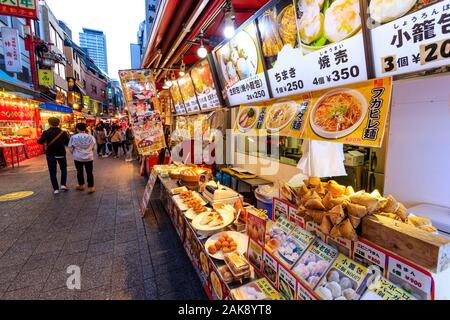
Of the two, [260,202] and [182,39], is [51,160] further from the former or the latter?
[260,202]

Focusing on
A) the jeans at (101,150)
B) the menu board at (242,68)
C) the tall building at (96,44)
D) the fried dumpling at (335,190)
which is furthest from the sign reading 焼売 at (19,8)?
the tall building at (96,44)

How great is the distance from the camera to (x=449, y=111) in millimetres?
2688

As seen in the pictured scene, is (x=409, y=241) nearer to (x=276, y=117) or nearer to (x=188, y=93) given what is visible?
(x=276, y=117)

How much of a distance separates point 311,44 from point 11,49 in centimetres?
1793

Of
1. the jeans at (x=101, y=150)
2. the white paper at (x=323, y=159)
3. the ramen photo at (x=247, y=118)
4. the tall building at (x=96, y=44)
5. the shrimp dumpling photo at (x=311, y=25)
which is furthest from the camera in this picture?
the tall building at (x=96, y=44)

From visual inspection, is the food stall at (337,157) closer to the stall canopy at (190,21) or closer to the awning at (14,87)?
the stall canopy at (190,21)

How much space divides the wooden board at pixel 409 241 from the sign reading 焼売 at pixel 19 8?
11823 millimetres

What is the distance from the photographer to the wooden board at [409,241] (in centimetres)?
122

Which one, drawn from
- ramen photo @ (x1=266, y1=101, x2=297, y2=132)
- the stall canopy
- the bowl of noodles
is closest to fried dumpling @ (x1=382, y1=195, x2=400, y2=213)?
the bowl of noodles

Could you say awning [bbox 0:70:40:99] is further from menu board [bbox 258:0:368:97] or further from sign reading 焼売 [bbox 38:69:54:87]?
menu board [bbox 258:0:368:97]

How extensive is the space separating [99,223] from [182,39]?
4903 millimetres

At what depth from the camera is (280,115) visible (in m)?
2.91
